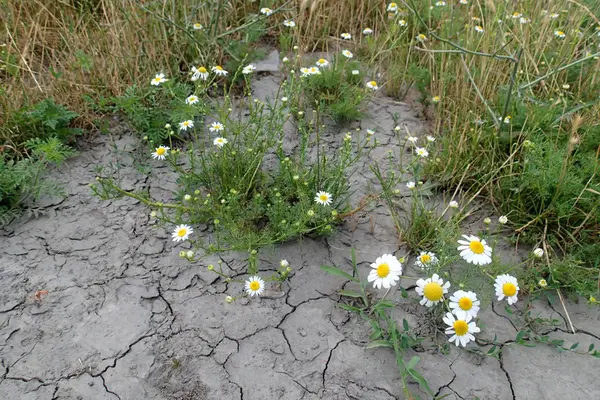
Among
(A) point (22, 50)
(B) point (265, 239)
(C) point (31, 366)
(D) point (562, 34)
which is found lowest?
(C) point (31, 366)

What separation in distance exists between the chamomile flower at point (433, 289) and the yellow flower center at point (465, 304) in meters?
0.08

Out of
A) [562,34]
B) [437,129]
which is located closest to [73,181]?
[437,129]

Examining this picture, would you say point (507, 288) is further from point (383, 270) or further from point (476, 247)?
point (383, 270)

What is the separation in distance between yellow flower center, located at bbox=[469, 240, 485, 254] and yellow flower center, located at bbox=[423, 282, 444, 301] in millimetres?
221

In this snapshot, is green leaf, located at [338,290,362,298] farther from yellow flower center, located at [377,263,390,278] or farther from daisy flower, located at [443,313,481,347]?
daisy flower, located at [443,313,481,347]

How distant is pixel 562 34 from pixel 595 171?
4.58 ft

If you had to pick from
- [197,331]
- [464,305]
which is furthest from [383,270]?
[197,331]

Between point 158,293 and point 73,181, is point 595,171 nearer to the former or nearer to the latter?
point 158,293

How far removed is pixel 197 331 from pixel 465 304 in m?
1.16

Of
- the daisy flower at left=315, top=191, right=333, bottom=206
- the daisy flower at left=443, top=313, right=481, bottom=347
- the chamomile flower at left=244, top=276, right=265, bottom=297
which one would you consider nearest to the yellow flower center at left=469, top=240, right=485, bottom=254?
the daisy flower at left=443, top=313, right=481, bottom=347

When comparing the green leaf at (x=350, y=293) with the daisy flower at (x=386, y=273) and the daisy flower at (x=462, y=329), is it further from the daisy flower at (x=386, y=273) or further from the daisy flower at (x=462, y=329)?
the daisy flower at (x=462, y=329)

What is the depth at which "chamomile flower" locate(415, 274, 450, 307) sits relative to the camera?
189 centimetres

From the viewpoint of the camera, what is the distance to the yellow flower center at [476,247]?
1.95 m

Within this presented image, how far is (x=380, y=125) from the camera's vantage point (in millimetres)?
3270
